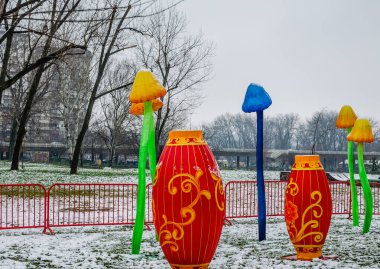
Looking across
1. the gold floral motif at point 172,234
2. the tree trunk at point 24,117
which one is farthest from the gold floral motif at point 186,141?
the tree trunk at point 24,117

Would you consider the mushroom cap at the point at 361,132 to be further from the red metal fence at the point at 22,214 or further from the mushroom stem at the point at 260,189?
the red metal fence at the point at 22,214

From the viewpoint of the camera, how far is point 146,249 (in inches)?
378

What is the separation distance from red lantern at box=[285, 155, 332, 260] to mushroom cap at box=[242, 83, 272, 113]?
188cm

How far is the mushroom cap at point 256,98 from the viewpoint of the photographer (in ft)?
33.6

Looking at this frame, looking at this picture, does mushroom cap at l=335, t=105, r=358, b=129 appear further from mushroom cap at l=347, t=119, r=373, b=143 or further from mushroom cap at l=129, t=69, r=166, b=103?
mushroom cap at l=129, t=69, r=166, b=103

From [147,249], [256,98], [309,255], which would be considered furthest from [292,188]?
[147,249]

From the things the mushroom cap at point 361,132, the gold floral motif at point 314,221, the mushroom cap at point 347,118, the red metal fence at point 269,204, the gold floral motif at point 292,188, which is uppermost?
the mushroom cap at point 347,118

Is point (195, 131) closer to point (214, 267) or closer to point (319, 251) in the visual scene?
point (214, 267)

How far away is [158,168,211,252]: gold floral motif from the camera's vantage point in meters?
5.93

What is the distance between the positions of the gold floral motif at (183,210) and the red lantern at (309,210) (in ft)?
9.95

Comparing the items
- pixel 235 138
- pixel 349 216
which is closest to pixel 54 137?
pixel 235 138

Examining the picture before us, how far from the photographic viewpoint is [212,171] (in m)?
6.11

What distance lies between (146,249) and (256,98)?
11.6ft

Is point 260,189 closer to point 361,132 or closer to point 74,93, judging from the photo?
point 361,132
